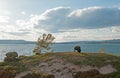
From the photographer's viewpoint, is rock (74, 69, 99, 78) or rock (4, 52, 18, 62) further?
rock (4, 52, 18, 62)

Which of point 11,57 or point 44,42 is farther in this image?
point 44,42

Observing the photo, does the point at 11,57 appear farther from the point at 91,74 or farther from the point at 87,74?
the point at 91,74

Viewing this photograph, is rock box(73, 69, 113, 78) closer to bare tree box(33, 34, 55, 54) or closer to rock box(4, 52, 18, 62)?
rock box(4, 52, 18, 62)

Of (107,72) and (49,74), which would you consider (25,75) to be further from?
(107,72)

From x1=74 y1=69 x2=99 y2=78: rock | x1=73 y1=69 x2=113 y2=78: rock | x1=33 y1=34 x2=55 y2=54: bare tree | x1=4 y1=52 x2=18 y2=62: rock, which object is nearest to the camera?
x1=73 y1=69 x2=113 y2=78: rock

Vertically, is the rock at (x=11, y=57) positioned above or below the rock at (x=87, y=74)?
above

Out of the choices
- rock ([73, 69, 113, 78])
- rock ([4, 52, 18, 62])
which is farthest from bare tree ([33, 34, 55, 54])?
rock ([73, 69, 113, 78])

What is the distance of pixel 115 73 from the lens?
32.8 meters

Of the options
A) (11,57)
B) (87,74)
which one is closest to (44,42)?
(11,57)

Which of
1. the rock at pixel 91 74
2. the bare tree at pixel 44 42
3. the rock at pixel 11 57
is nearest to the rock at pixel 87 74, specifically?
the rock at pixel 91 74

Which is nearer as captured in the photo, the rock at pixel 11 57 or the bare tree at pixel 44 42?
the rock at pixel 11 57

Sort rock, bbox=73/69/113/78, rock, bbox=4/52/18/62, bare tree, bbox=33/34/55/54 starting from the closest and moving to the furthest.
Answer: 1. rock, bbox=73/69/113/78
2. rock, bbox=4/52/18/62
3. bare tree, bbox=33/34/55/54

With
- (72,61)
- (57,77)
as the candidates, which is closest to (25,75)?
(57,77)

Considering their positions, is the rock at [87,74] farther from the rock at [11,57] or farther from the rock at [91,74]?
the rock at [11,57]
